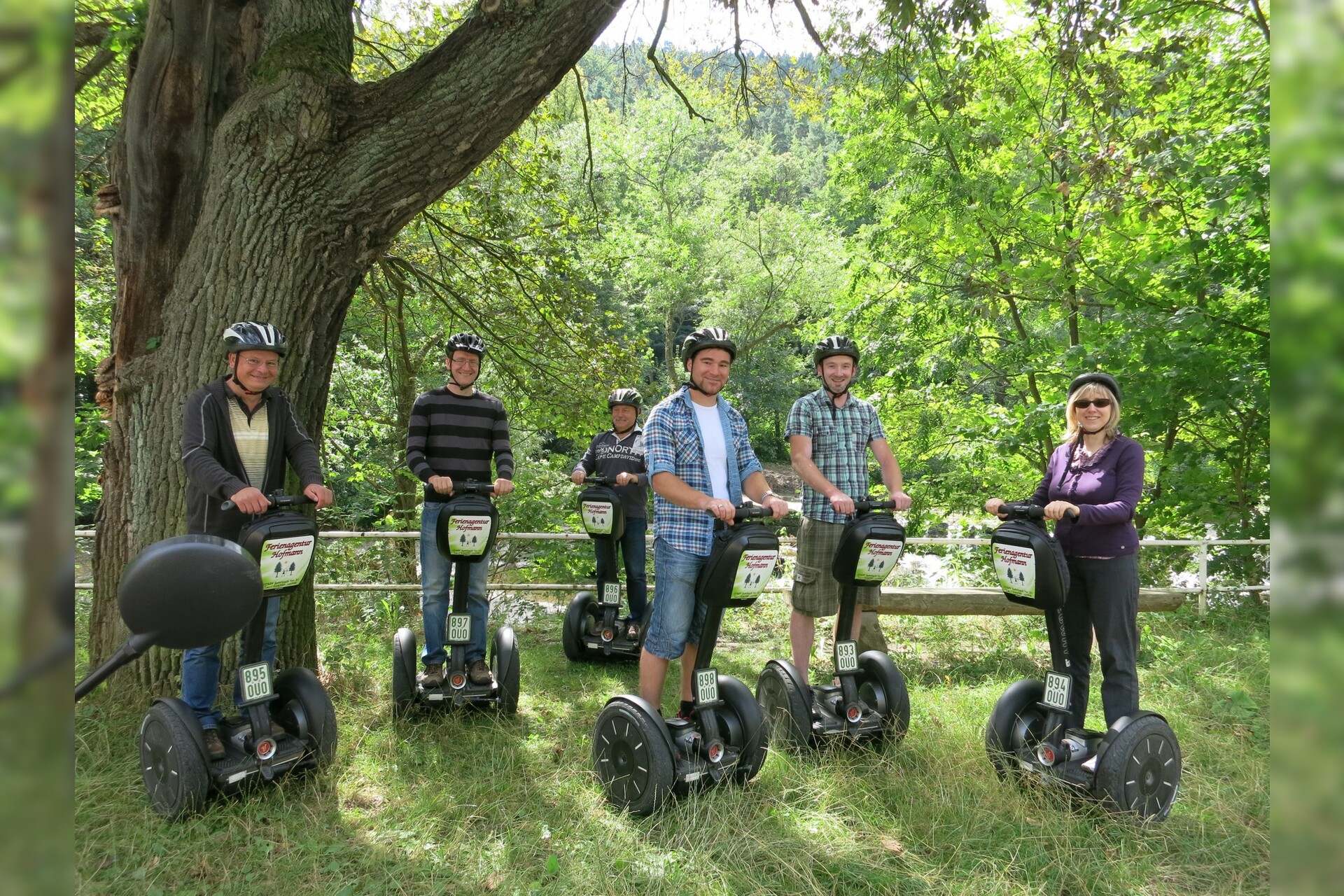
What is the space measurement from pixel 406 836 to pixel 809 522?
264 cm

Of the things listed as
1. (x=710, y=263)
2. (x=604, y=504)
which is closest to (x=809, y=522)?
(x=604, y=504)

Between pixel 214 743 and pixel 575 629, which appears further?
pixel 575 629

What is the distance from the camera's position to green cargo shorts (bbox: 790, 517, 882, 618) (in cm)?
495

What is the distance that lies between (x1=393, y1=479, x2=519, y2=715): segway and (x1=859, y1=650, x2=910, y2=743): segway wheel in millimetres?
1946

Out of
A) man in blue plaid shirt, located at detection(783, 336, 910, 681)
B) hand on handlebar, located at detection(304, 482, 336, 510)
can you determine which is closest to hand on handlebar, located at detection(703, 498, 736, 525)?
man in blue plaid shirt, located at detection(783, 336, 910, 681)

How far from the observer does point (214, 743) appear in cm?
363

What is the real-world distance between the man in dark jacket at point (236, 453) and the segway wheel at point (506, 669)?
1.24m

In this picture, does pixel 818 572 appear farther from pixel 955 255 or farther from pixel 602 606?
pixel 955 255

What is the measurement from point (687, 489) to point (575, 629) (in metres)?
3.17

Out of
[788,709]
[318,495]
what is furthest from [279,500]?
[788,709]

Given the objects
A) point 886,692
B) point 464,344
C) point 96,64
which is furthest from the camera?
point 96,64

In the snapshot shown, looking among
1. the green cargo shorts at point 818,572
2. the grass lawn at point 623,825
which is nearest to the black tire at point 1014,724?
the grass lawn at point 623,825
